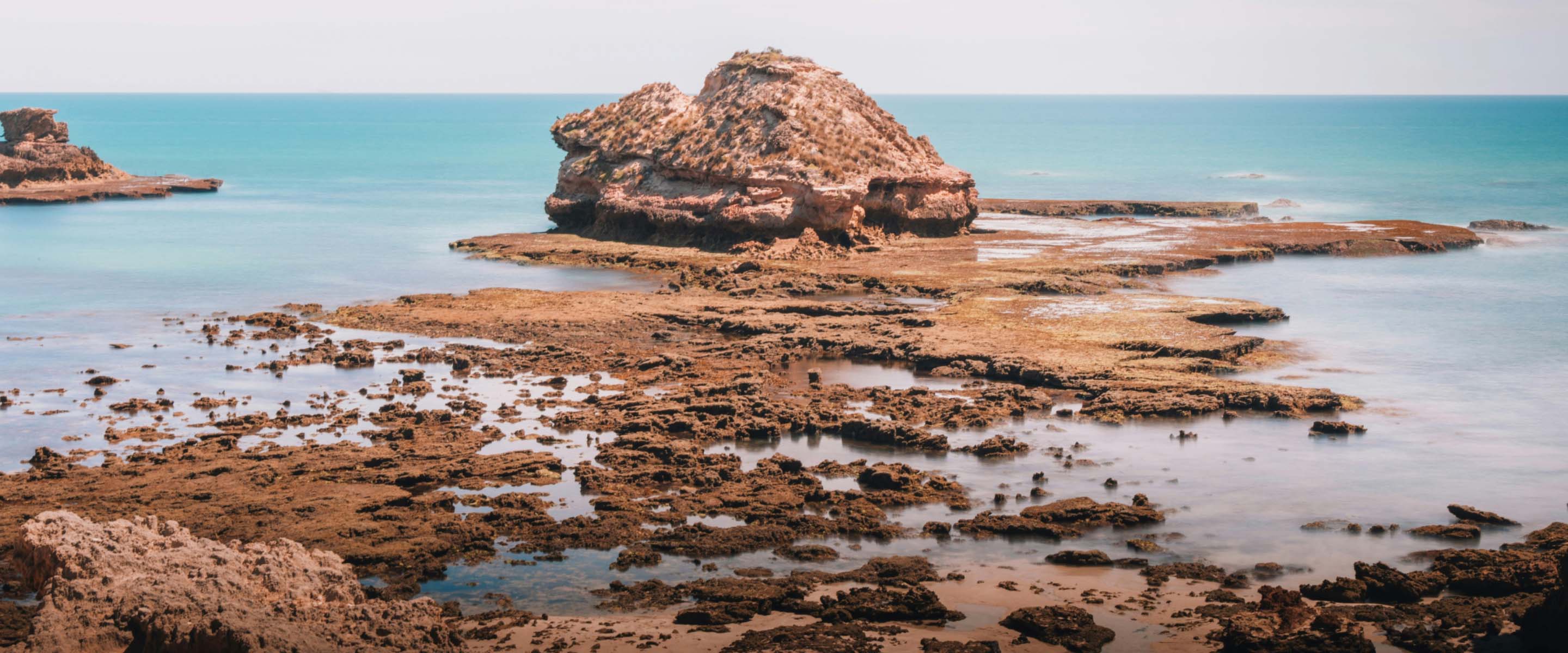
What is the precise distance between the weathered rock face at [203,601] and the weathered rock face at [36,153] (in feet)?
252

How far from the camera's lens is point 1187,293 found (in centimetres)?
4256

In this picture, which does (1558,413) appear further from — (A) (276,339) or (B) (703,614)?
(A) (276,339)

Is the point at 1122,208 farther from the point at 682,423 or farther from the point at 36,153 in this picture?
the point at 36,153

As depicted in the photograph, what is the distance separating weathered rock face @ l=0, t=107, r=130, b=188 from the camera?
269 ft

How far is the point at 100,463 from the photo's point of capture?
23406 millimetres

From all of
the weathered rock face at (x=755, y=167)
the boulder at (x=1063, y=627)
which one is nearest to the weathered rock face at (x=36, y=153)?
the weathered rock face at (x=755, y=167)

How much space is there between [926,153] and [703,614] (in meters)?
44.6

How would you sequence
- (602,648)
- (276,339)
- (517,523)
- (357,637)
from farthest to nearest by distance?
(276,339) < (517,523) < (602,648) < (357,637)

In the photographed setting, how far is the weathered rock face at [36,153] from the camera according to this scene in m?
82.1

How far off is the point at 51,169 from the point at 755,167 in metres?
53.8

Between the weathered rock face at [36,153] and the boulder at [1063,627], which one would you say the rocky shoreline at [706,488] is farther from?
the weathered rock face at [36,153]

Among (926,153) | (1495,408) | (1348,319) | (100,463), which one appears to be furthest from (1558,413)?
(926,153)

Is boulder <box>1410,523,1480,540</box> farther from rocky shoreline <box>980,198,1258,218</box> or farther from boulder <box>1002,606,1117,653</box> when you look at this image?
rocky shoreline <box>980,198,1258,218</box>

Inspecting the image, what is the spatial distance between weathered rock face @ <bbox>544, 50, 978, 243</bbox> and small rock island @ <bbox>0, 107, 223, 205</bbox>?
3653cm
